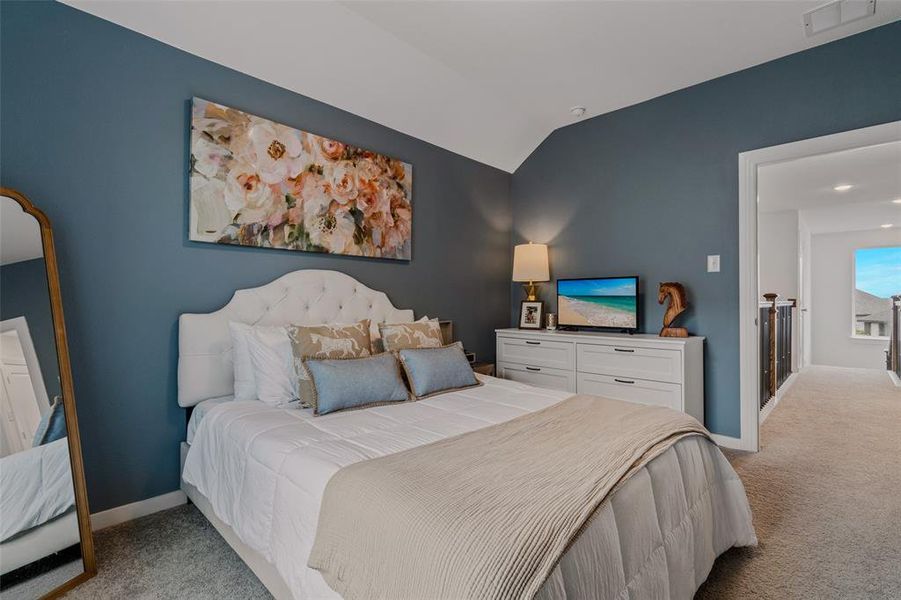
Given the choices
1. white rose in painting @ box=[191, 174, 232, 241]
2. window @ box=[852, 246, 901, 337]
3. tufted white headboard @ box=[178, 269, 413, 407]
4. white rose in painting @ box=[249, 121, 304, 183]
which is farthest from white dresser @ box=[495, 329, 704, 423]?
window @ box=[852, 246, 901, 337]

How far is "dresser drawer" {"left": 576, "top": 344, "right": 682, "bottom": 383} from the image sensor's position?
2949 millimetres

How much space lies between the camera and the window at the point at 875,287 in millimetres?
6980

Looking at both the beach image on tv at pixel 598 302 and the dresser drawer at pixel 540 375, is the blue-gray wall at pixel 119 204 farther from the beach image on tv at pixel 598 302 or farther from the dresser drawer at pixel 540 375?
the beach image on tv at pixel 598 302

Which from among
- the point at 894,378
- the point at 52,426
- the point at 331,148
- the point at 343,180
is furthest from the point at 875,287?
the point at 52,426

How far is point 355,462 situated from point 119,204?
5.88 feet

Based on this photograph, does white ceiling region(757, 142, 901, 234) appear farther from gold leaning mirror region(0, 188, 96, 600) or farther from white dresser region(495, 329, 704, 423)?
gold leaning mirror region(0, 188, 96, 600)

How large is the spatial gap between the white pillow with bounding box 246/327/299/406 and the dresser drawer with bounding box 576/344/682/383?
2.18 metres

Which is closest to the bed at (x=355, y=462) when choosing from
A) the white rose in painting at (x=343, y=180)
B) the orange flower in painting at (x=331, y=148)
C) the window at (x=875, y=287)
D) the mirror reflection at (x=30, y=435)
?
the mirror reflection at (x=30, y=435)

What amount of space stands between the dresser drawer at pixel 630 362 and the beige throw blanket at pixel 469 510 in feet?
5.11

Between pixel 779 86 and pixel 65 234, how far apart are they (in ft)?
13.9

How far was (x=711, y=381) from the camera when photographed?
10.4ft

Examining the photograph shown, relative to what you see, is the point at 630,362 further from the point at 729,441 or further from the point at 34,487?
the point at 34,487

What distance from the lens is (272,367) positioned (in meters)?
2.17

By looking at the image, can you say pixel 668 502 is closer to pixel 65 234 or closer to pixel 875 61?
pixel 65 234
